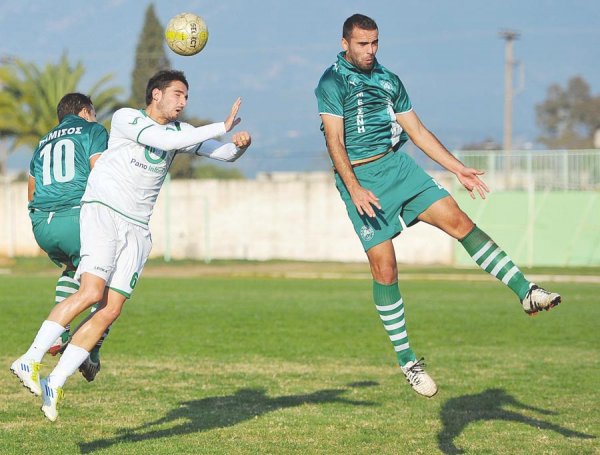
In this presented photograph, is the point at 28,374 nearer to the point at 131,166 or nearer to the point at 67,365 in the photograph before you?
the point at 67,365

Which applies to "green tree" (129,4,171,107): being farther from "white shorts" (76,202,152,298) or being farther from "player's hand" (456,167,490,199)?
"player's hand" (456,167,490,199)

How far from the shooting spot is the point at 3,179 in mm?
53156

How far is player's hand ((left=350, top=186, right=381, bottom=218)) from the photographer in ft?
28.4

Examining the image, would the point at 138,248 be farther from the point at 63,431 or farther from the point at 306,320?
the point at 306,320

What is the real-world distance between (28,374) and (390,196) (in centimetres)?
309

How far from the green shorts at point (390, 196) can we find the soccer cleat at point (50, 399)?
2.61 m

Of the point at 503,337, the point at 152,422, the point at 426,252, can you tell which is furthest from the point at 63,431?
the point at 426,252

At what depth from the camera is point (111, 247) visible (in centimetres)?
880

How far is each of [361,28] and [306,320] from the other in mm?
12293

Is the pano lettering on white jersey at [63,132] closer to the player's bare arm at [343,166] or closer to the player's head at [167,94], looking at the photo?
the player's head at [167,94]

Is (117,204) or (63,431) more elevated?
(117,204)

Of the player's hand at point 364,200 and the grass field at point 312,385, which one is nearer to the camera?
the player's hand at point 364,200

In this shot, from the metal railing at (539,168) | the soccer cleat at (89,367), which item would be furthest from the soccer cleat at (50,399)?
the metal railing at (539,168)

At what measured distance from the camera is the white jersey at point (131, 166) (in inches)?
352
